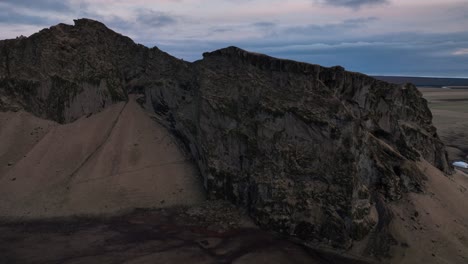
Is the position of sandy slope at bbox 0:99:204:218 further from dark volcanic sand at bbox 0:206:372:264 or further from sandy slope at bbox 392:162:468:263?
sandy slope at bbox 392:162:468:263

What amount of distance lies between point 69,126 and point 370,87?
19069mm

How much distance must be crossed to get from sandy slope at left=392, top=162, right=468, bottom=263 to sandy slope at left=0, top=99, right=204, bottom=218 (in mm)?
10509

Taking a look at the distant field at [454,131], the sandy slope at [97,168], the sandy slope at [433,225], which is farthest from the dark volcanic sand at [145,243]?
the distant field at [454,131]

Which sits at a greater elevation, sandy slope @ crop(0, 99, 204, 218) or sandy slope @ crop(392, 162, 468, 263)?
sandy slope @ crop(0, 99, 204, 218)

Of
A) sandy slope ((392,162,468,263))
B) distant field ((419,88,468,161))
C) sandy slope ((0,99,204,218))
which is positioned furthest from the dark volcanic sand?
distant field ((419,88,468,161))

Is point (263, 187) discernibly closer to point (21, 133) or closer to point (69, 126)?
point (69, 126)

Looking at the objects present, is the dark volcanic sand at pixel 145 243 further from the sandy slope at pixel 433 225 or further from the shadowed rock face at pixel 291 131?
the sandy slope at pixel 433 225

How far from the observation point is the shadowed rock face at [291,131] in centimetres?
1883

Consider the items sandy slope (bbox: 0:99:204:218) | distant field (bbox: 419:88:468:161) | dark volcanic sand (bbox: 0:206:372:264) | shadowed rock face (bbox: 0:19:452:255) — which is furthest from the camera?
distant field (bbox: 419:88:468:161)

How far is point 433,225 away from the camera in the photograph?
18.7 m

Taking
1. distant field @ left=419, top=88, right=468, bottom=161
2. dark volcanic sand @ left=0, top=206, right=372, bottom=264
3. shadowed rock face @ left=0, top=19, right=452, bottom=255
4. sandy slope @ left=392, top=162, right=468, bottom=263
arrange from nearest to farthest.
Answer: dark volcanic sand @ left=0, top=206, right=372, bottom=264, sandy slope @ left=392, top=162, right=468, bottom=263, shadowed rock face @ left=0, top=19, right=452, bottom=255, distant field @ left=419, top=88, right=468, bottom=161

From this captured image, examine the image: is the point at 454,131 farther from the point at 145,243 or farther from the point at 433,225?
the point at 145,243

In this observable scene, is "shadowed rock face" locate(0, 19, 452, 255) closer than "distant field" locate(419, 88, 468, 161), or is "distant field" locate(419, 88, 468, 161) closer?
"shadowed rock face" locate(0, 19, 452, 255)

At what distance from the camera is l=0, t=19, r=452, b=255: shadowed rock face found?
1883 centimetres
